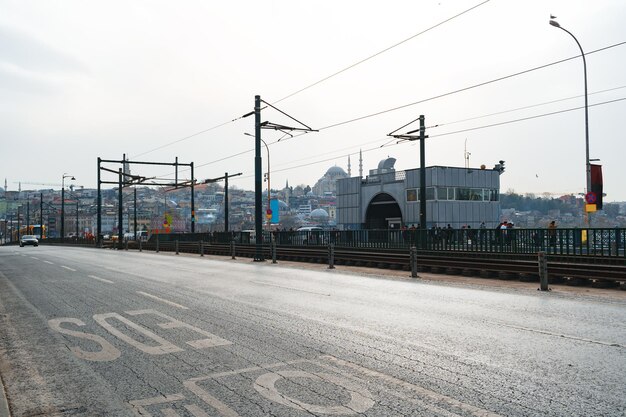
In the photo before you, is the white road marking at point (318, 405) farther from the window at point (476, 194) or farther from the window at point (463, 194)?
the window at point (476, 194)

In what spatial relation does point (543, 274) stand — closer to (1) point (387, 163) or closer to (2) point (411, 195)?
(2) point (411, 195)

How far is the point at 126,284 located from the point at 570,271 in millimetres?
12986

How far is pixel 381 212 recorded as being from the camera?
63844 mm

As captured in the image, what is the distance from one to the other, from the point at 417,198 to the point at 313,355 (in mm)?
50847

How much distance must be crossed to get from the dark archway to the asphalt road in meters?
49.8

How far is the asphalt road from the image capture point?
4.79 meters

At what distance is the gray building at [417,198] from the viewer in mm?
57000

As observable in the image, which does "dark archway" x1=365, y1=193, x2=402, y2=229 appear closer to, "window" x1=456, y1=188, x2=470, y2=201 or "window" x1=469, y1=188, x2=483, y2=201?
"window" x1=456, y1=188, x2=470, y2=201

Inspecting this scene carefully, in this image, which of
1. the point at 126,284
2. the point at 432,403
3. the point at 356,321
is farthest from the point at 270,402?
the point at 126,284

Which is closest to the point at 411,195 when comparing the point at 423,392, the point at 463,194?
the point at 463,194

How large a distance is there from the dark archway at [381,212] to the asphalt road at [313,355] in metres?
49.8

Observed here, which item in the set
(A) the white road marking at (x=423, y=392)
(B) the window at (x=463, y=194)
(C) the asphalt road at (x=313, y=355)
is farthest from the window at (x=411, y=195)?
(A) the white road marking at (x=423, y=392)

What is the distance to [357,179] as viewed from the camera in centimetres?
6431

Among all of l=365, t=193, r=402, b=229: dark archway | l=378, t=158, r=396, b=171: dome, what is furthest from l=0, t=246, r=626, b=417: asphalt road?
l=378, t=158, r=396, b=171: dome
